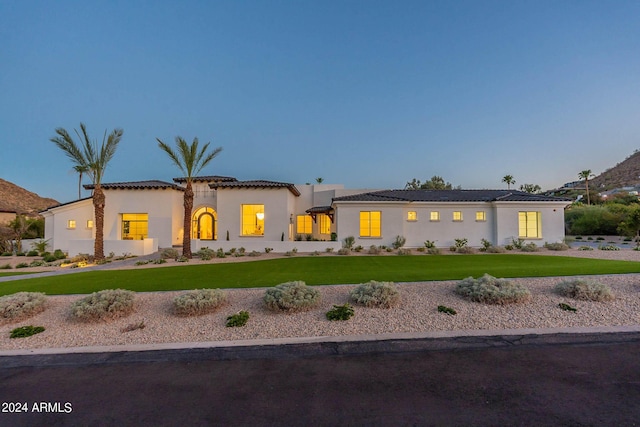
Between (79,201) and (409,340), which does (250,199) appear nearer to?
(79,201)

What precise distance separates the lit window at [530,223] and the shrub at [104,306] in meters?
22.8

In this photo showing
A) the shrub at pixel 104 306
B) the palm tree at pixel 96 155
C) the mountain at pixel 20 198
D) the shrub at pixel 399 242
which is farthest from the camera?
the mountain at pixel 20 198

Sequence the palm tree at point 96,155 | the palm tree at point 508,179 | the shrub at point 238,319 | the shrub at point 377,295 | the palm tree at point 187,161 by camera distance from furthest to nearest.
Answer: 1. the palm tree at point 508,179
2. the palm tree at point 187,161
3. the palm tree at point 96,155
4. the shrub at point 377,295
5. the shrub at point 238,319

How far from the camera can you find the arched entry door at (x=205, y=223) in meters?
21.5

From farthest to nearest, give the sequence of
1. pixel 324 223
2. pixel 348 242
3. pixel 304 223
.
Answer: pixel 304 223 → pixel 324 223 → pixel 348 242

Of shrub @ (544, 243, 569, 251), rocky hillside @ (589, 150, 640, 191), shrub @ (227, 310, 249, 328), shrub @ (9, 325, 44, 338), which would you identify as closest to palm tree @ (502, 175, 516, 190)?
rocky hillside @ (589, 150, 640, 191)

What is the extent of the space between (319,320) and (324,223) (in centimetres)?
1725

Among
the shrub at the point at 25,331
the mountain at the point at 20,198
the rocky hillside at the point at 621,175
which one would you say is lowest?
the shrub at the point at 25,331

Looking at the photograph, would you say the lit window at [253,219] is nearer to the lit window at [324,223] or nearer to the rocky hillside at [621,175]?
the lit window at [324,223]

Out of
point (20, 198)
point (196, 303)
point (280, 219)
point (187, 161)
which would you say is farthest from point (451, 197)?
point (20, 198)

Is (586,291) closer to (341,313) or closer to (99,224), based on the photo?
(341,313)

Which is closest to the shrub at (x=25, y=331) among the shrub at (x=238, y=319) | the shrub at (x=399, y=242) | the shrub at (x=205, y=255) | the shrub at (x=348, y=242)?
the shrub at (x=238, y=319)

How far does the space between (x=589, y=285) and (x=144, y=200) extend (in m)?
24.2

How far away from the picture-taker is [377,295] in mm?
6223
